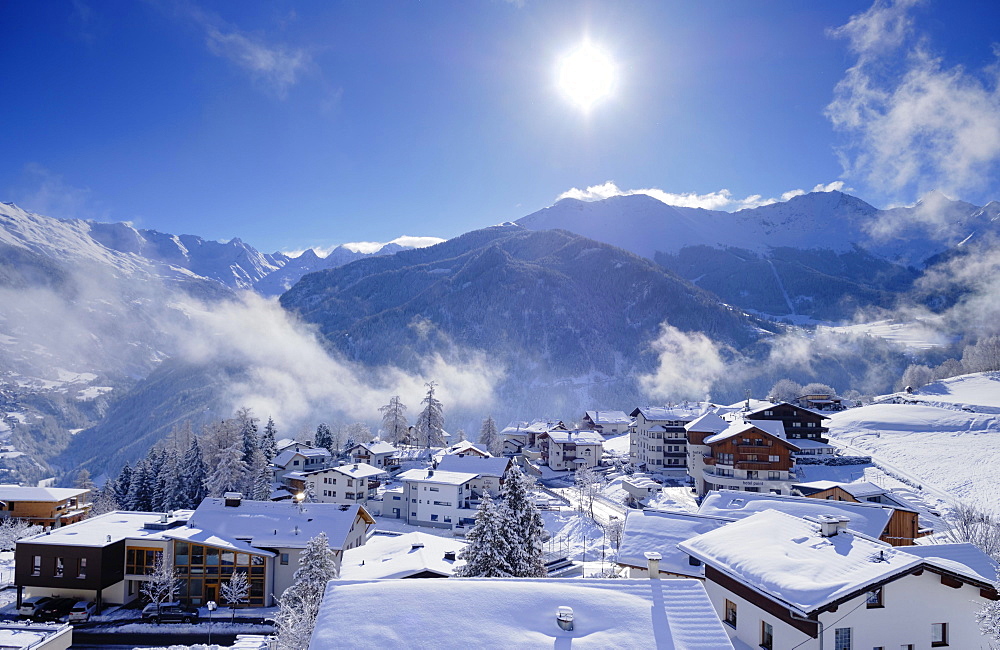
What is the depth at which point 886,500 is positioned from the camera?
134ft

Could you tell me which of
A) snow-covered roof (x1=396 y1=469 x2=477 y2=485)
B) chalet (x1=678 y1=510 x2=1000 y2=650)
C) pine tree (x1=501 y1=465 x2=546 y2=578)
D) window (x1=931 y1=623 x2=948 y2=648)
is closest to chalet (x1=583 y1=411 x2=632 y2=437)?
snow-covered roof (x1=396 y1=469 x2=477 y2=485)

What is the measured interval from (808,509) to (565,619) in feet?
70.6

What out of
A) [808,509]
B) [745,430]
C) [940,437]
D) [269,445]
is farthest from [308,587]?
[940,437]

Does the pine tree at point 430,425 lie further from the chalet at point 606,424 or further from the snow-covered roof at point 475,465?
the chalet at point 606,424

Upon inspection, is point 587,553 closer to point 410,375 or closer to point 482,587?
point 482,587

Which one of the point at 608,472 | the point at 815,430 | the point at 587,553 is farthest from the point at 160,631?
the point at 815,430

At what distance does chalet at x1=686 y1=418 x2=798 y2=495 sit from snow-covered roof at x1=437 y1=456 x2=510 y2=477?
880 inches

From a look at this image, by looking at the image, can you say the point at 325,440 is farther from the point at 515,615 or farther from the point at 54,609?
the point at 515,615

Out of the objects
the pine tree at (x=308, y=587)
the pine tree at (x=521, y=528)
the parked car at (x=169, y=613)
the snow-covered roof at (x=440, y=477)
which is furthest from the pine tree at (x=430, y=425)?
the pine tree at (x=521, y=528)

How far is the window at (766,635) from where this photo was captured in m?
14.1

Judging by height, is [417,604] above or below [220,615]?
above

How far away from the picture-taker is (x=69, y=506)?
6222cm

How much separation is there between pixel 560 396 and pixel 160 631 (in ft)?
512

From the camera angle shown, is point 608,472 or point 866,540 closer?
point 866,540
